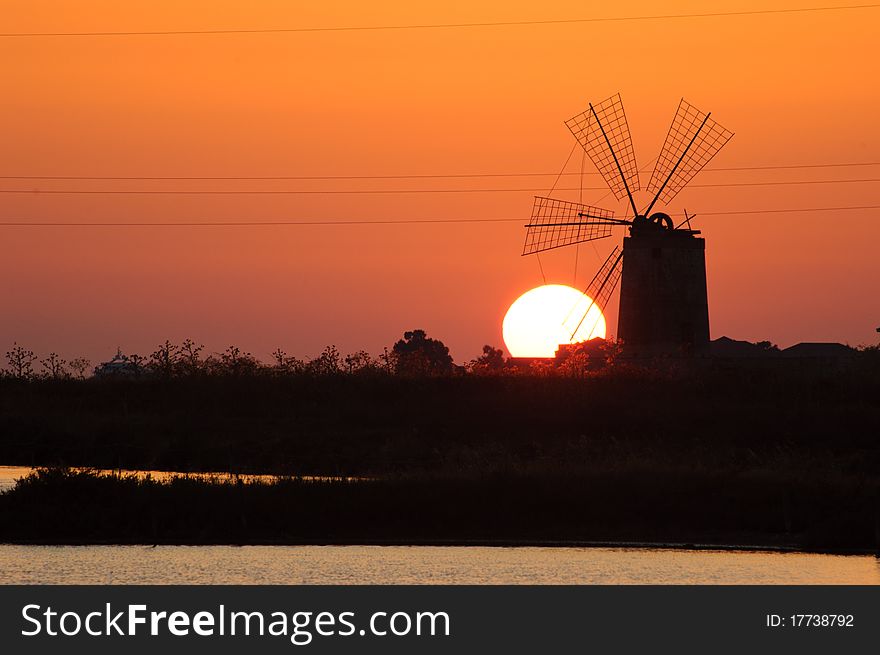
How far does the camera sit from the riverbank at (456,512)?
42000mm

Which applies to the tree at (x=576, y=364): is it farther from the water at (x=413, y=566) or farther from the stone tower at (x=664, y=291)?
the water at (x=413, y=566)

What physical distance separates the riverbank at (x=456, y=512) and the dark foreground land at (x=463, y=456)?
0.06 meters

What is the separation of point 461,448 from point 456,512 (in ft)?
63.3

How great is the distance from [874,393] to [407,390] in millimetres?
19484

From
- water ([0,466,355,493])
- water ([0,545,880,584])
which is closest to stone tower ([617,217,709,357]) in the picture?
water ([0,466,355,493])

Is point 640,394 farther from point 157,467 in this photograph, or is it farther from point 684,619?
point 684,619

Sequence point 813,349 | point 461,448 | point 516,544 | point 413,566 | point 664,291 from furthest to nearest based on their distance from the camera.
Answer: point 813,349 < point 664,291 < point 461,448 < point 516,544 < point 413,566

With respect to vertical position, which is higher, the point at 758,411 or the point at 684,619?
the point at 758,411

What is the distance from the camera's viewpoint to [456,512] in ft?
143

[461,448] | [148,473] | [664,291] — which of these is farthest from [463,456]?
[664,291]

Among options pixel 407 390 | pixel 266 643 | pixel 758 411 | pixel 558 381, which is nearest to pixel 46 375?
pixel 407 390

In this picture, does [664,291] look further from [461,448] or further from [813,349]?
[813,349]

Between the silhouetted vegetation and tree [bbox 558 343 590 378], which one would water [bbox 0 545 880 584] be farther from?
tree [bbox 558 343 590 378]

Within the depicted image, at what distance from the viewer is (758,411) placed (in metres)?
66.4
